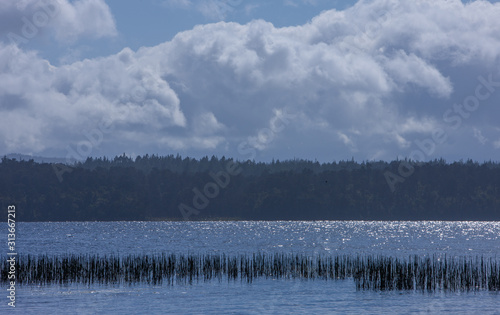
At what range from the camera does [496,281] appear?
3575 centimetres

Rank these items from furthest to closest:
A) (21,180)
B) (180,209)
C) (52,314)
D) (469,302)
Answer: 1. (180,209)
2. (21,180)
3. (469,302)
4. (52,314)

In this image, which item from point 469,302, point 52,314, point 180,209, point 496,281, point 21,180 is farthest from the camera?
point 180,209

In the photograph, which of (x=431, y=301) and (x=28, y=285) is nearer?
(x=431, y=301)

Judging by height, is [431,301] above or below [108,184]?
below

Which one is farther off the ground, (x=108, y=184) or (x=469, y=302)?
(x=108, y=184)

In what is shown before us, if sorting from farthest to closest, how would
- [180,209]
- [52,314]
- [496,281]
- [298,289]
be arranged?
[180,209]
[298,289]
[496,281]
[52,314]

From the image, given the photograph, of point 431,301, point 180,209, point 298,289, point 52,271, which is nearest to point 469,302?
point 431,301

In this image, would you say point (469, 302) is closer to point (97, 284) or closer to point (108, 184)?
point (97, 284)

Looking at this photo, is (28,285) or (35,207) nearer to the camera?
(28,285)

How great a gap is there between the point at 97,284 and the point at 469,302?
21984 mm

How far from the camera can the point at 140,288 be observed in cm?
3828

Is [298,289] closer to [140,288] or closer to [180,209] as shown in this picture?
[140,288]

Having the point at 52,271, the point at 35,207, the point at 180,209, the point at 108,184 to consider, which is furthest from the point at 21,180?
the point at 52,271

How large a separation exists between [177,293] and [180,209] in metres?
163
